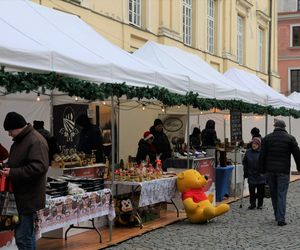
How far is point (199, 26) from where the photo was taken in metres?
21.4

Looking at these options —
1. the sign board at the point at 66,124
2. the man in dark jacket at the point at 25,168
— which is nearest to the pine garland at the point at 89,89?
the man in dark jacket at the point at 25,168

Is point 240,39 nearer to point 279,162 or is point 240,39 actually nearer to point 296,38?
point 279,162

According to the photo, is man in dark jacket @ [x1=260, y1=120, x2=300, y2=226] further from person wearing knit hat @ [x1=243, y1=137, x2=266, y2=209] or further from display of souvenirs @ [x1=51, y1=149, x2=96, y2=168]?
display of souvenirs @ [x1=51, y1=149, x2=96, y2=168]

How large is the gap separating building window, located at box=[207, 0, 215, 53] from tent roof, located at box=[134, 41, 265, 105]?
937 centimetres

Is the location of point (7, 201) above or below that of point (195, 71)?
below

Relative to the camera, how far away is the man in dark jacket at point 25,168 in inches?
217

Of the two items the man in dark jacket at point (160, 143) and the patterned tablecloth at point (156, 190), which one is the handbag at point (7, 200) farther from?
the man in dark jacket at point (160, 143)

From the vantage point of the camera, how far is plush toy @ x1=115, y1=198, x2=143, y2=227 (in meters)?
9.10

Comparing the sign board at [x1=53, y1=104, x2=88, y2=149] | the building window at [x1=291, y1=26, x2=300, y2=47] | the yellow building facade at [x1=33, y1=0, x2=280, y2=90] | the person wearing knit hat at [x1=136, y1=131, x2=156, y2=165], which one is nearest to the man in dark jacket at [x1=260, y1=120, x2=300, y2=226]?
the person wearing knit hat at [x1=136, y1=131, x2=156, y2=165]

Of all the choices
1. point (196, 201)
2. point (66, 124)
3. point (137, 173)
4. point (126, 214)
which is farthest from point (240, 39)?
point (126, 214)

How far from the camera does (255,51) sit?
2902 cm

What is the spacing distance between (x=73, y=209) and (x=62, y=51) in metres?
2.04

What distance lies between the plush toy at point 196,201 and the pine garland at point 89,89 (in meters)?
1.31

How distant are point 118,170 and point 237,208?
3357 millimetres
